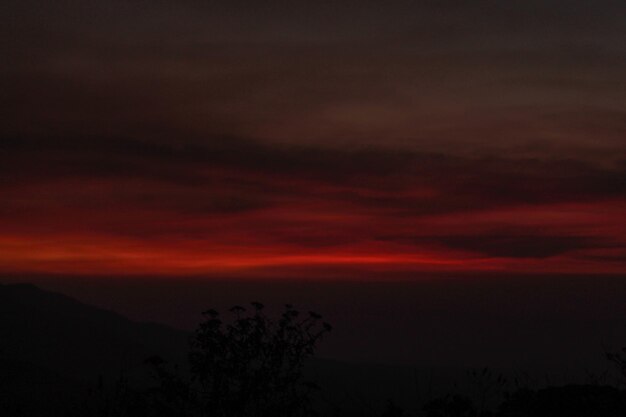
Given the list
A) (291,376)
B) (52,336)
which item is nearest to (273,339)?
(291,376)

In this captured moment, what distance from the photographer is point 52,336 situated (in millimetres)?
74062

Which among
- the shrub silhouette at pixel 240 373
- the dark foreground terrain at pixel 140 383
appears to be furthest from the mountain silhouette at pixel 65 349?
the shrub silhouette at pixel 240 373

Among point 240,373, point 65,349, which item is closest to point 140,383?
point 65,349

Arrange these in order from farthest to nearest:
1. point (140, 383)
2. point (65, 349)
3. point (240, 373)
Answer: point (65, 349) → point (140, 383) → point (240, 373)

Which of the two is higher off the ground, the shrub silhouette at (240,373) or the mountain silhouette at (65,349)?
the shrub silhouette at (240,373)

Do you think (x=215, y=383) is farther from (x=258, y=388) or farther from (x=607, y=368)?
(x=607, y=368)

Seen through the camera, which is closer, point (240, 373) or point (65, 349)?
point (240, 373)

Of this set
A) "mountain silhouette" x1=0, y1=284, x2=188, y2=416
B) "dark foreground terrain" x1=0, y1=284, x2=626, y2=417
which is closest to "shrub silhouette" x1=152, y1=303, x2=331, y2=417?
"dark foreground terrain" x1=0, y1=284, x2=626, y2=417

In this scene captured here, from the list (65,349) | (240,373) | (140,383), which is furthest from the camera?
(65,349)

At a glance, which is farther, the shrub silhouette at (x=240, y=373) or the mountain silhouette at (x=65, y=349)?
the mountain silhouette at (x=65, y=349)

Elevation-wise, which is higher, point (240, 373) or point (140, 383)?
point (240, 373)

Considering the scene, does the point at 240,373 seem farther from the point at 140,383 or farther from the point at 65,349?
the point at 65,349

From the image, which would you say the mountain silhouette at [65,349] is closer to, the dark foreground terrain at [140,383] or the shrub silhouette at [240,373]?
the dark foreground terrain at [140,383]

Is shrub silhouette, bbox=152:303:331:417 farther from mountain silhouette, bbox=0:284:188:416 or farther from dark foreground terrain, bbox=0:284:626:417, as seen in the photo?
mountain silhouette, bbox=0:284:188:416
